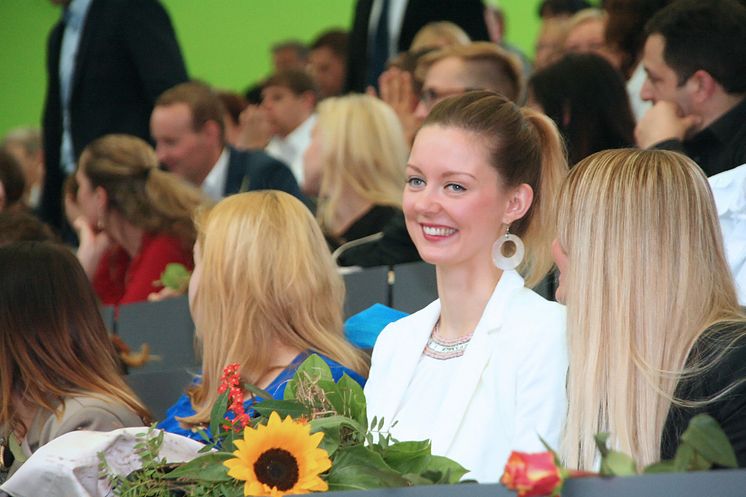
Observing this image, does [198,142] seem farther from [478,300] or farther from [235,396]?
[235,396]

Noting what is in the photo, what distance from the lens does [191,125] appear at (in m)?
6.29

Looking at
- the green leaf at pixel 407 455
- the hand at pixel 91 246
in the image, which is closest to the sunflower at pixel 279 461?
the green leaf at pixel 407 455

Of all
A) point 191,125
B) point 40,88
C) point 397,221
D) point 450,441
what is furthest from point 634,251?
point 40,88

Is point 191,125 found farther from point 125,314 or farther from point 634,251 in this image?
point 634,251

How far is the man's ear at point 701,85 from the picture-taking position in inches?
163

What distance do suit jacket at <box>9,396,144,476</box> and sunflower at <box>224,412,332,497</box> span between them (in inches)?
48.1

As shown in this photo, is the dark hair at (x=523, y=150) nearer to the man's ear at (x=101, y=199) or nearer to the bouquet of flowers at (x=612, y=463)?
the bouquet of flowers at (x=612, y=463)

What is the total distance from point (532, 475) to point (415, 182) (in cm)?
151

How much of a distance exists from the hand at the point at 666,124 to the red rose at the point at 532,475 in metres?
2.55

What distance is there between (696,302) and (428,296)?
1.81 meters

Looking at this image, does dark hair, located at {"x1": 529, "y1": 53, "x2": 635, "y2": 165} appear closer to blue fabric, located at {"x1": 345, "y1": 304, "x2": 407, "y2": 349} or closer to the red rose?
blue fabric, located at {"x1": 345, "y1": 304, "x2": 407, "y2": 349}

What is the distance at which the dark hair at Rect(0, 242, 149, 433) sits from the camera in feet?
11.6

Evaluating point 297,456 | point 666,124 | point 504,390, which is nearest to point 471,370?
point 504,390

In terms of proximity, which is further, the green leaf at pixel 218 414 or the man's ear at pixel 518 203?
the man's ear at pixel 518 203
